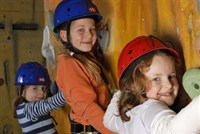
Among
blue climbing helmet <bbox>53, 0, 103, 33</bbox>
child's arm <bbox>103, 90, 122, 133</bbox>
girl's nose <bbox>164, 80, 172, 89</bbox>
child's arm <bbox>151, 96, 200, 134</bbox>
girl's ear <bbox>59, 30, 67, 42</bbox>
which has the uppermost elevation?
blue climbing helmet <bbox>53, 0, 103, 33</bbox>

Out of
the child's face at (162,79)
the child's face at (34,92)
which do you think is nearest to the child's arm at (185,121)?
the child's face at (162,79)

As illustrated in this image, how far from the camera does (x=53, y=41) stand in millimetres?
2791

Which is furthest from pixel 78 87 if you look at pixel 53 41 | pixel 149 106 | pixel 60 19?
pixel 53 41

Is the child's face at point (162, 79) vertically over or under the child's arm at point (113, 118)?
over

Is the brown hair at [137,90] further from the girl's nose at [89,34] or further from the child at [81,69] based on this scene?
the girl's nose at [89,34]

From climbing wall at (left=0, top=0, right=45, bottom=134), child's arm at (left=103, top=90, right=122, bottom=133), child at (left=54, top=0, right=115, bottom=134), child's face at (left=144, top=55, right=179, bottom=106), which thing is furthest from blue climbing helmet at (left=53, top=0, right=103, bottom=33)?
climbing wall at (left=0, top=0, right=45, bottom=134)

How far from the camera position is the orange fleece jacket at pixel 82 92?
1.74m

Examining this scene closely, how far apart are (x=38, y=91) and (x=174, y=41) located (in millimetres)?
1440

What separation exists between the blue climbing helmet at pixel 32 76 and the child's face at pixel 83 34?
737 millimetres

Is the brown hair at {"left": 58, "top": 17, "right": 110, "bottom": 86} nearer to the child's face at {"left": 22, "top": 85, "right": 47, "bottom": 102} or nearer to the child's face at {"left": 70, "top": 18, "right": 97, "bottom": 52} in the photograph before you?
the child's face at {"left": 70, "top": 18, "right": 97, "bottom": 52}

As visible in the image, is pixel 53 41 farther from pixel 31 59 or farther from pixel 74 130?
pixel 31 59

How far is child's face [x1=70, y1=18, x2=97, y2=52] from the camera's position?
75.5 inches

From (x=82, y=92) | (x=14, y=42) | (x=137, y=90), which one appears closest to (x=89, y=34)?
(x=82, y=92)

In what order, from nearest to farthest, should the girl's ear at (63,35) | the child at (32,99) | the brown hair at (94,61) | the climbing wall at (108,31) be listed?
the climbing wall at (108,31)
the brown hair at (94,61)
the girl's ear at (63,35)
the child at (32,99)
